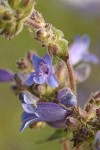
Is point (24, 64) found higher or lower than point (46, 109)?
higher

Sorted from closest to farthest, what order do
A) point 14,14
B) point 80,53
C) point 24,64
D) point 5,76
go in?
1. point 14,14
2. point 24,64
3. point 5,76
4. point 80,53

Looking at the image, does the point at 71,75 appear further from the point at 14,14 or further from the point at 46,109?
the point at 14,14

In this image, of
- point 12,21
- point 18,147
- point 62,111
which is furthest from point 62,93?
point 18,147

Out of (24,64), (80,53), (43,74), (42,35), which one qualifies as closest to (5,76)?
(24,64)

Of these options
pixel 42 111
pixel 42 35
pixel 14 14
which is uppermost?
pixel 14 14

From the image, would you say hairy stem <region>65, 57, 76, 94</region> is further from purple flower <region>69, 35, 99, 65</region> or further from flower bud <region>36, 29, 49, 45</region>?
purple flower <region>69, 35, 99, 65</region>

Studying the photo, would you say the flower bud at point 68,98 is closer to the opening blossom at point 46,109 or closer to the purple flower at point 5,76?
the opening blossom at point 46,109
